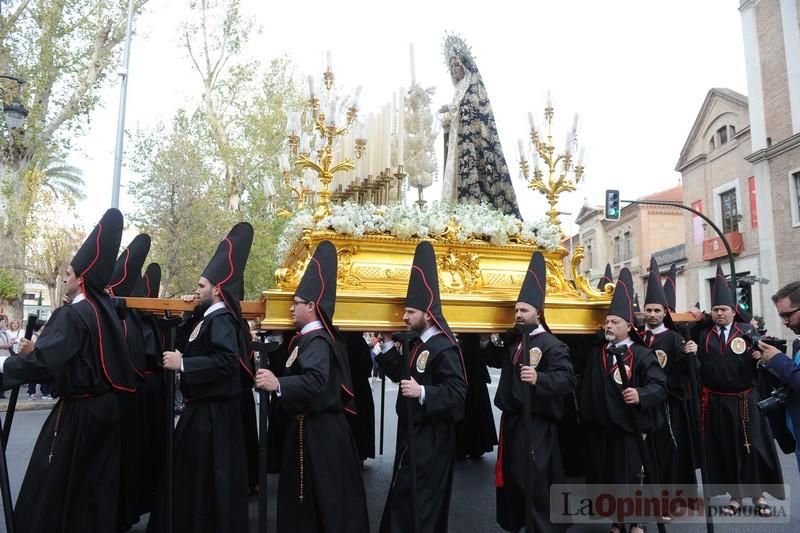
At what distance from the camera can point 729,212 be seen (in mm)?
25266

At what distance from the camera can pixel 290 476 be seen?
4.14m

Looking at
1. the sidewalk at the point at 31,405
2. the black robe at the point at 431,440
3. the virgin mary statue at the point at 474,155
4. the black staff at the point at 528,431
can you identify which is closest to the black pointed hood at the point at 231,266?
the black robe at the point at 431,440

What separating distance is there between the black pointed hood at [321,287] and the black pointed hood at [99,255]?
138 cm

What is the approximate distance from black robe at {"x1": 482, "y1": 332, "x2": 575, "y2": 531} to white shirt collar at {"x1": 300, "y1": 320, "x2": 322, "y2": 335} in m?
1.55

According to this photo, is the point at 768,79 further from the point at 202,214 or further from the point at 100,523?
the point at 100,523

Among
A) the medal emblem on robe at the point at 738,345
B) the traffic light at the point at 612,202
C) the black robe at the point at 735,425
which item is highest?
the traffic light at the point at 612,202

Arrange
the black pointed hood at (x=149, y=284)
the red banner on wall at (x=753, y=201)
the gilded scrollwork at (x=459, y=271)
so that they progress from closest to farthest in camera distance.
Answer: the gilded scrollwork at (x=459, y=271), the black pointed hood at (x=149, y=284), the red banner on wall at (x=753, y=201)

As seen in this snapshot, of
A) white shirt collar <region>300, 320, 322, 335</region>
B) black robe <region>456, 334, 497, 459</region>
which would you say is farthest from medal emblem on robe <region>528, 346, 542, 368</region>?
black robe <region>456, 334, 497, 459</region>

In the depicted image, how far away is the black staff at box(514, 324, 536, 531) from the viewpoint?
423 centimetres

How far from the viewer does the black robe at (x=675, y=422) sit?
5.62m

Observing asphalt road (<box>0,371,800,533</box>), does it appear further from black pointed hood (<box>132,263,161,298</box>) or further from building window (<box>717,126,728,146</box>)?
building window (<box>717,126,728,146</box>)

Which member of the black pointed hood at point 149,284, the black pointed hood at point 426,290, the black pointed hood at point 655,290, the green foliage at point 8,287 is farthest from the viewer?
the green foliage at point 8,287

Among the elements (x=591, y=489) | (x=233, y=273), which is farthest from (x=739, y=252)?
(x=233, y=273)

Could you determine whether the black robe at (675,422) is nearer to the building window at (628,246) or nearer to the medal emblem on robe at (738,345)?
the medal emblem on robe at (738,345)
